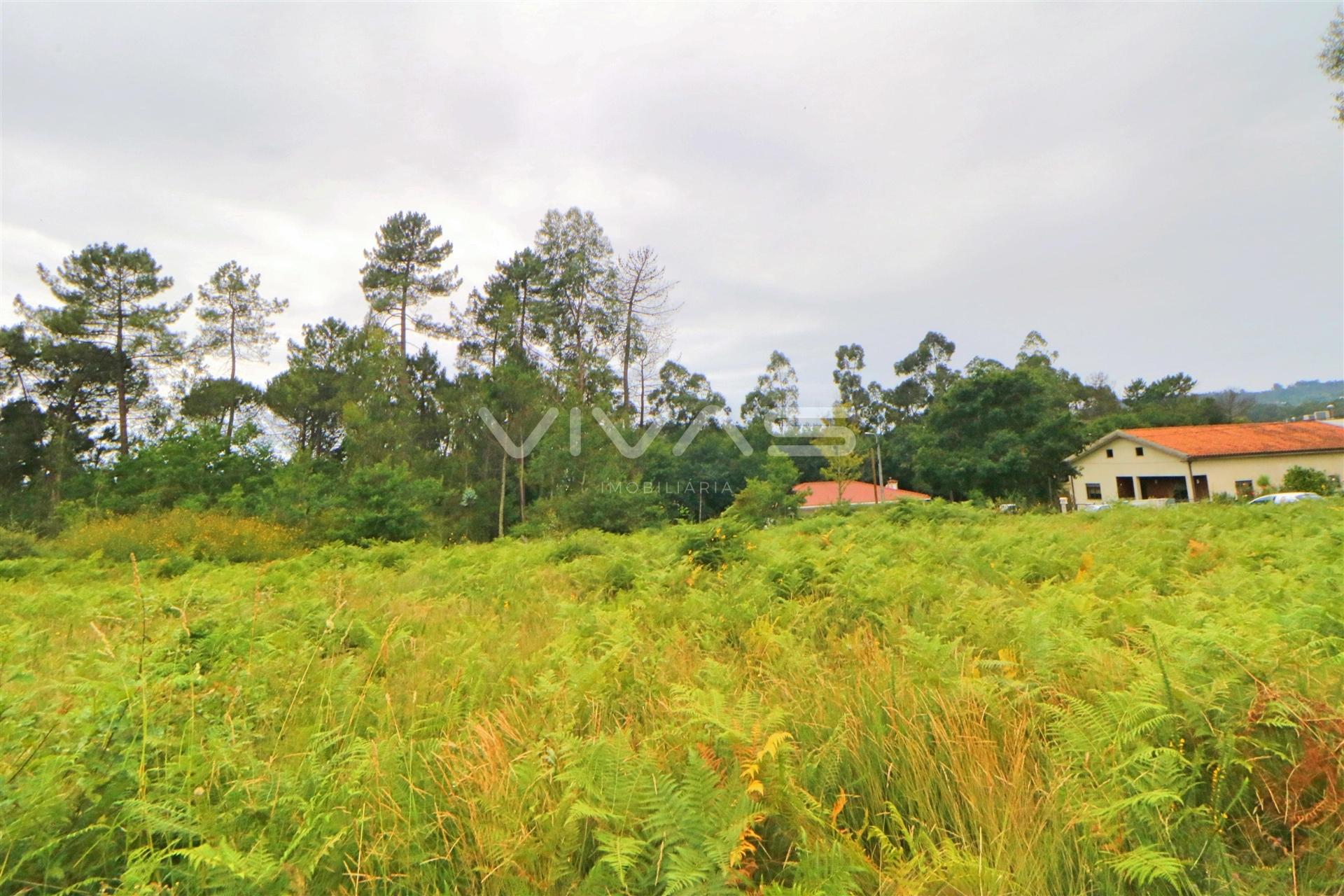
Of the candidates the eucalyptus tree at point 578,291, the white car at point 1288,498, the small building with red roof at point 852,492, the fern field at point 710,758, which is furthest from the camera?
the small building with red roof at point 852,492

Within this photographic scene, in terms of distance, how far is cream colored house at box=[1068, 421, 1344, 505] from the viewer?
35656 millimetres

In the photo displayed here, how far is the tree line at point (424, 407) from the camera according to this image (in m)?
28.3

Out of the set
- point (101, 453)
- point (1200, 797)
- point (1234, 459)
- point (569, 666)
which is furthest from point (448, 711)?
point (1234, 459)

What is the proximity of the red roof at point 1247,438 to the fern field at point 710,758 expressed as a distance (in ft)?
132

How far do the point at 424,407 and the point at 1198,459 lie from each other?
130 ft

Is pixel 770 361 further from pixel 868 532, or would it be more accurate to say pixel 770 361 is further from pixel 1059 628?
pixel 1059 628

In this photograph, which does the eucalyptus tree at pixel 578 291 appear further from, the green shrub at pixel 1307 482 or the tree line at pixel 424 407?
the green shrub at pixel 1307 482

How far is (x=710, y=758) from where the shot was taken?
7.98 feet

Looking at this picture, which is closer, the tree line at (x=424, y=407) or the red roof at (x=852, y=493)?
the tree line at (x=424, y=407)

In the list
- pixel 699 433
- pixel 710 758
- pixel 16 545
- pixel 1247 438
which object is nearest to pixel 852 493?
pixel 699 433

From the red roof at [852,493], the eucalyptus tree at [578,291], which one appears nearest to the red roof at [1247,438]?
the red roof at [852,493]

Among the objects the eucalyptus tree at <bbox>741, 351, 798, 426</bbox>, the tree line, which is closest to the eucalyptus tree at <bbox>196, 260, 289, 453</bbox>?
the tree line

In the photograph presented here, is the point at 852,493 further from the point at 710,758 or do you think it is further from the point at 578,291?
the point at 710,758

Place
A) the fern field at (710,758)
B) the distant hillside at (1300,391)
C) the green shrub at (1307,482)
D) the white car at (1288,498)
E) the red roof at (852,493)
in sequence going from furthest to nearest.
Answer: the distant hillside at (1300,391) < the red roof at (852,493) < the green shrub at (1307,482) < the white car at (1288,498) < the fern field at (710,758)
